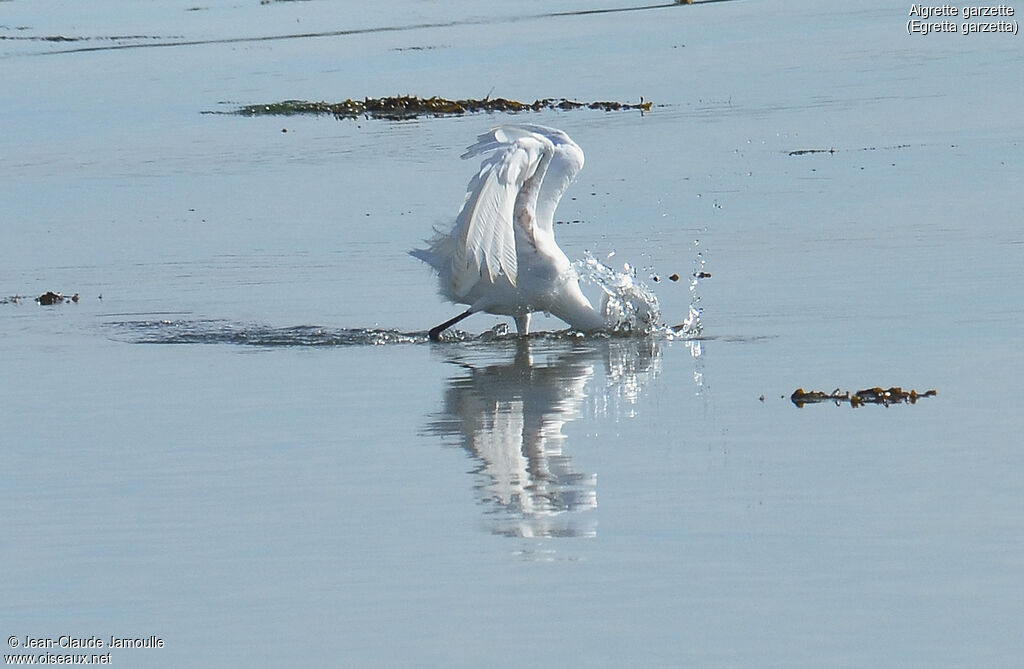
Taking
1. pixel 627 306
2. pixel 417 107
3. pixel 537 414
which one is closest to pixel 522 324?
pixel 627 306

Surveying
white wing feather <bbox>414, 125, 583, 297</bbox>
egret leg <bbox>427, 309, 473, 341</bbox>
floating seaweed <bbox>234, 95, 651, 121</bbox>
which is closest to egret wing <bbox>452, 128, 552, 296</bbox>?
white wing feather <bbox>414, 125, 583, 297</bbox>

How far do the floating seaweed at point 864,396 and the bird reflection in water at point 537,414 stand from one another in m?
0.90

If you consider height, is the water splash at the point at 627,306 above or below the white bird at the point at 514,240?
below

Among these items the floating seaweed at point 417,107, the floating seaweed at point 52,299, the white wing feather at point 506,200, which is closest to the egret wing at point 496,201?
the white wing feather at point 506,200

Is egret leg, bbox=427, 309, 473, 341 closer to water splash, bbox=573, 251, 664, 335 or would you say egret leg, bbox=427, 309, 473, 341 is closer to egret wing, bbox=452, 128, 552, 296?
egret wing, bbox=452, 128, 552, 296

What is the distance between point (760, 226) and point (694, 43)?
815 inches

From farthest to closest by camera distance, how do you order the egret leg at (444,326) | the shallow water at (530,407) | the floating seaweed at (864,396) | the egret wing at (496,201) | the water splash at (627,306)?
1. the egret leg at (444,326)
2. the water splash at (627,306)
3. the egret wing at (496,201)
4. the floating seaweed at (864,396)
5. the shallow water at (530,407)

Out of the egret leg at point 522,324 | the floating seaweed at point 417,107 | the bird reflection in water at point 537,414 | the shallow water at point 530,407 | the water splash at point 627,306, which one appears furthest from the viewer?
the floating seaweed at point 417,107

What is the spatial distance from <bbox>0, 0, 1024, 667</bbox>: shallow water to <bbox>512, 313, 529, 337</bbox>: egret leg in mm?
180

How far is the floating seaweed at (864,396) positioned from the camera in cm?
1037

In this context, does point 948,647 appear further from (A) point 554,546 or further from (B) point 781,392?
(B) point 781,392

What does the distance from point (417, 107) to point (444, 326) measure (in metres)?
16.1

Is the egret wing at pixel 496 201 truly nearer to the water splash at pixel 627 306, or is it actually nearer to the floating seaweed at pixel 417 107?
the water splash at pixel 627 306

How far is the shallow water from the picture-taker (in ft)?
23.1
